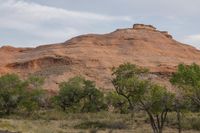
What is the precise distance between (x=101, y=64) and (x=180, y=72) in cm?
5939

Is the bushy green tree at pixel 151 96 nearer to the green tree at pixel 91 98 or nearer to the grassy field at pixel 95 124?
the grassy field at pixel 95 124

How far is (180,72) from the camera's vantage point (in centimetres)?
2973

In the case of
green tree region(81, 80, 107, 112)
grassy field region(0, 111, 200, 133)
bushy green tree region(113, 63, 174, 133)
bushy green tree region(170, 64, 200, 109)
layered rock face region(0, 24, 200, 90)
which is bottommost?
grassy field region(0, 111, 200, 133)

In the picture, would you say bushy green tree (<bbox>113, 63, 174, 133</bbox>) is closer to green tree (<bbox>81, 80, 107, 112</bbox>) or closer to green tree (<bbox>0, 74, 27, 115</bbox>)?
green tree (<bbox>0, 74, 27, 115</bbox>)

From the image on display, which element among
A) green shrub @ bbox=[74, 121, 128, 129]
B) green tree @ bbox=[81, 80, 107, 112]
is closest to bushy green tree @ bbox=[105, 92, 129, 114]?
green tree @ bbox=[81, 80, 107, 112]

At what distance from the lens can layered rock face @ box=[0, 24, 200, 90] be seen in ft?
279

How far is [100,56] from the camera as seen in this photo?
92.2 metres

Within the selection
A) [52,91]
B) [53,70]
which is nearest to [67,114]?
[52,91]

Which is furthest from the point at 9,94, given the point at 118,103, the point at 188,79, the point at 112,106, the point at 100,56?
the point at 100,56

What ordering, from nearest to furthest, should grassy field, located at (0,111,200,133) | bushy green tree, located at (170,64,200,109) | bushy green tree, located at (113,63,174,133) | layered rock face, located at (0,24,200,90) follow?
1. bushy green tree, located at (170,64,200,109)
2. bushy green tree, located at (113,63,174,133)
3. grassy field, located at (0,111,200,133)
4. layered rock face, located at (0,24,200,90)

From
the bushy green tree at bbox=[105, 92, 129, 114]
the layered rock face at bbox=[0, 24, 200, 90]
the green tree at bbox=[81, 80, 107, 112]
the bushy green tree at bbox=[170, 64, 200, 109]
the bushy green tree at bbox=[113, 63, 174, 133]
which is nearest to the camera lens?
the bushy green tree at bbox=[170, 64, 200, 109]

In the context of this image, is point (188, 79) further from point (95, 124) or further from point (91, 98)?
point (91, 98)

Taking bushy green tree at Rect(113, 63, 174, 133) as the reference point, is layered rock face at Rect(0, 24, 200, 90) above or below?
above

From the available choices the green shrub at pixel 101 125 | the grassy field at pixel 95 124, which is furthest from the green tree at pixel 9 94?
the green shrub at pixel 101 125
